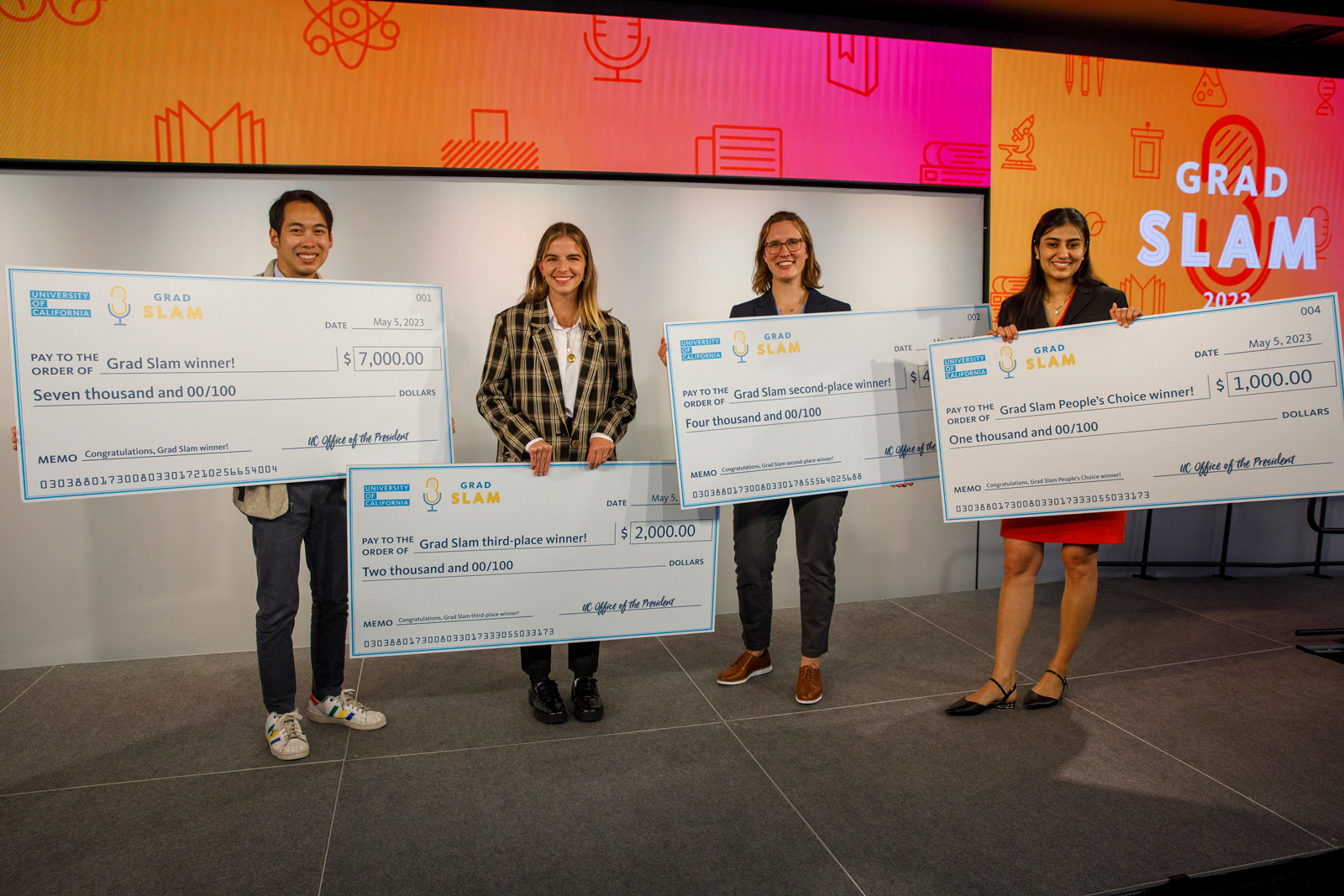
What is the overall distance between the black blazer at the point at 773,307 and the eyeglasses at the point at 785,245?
5.7 inches

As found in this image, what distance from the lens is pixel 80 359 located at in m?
1.98

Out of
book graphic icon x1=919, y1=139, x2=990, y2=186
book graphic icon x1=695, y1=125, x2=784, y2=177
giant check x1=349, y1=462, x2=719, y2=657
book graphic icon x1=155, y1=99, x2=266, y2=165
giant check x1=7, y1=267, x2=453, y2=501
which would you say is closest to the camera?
giant check x1=7, y1=267, x2=453, y2=501

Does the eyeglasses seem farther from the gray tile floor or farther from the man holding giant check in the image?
the gray tile floor

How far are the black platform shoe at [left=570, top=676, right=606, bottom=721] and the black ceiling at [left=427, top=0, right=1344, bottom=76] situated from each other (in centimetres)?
281

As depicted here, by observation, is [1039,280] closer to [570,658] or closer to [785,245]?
[785,245]

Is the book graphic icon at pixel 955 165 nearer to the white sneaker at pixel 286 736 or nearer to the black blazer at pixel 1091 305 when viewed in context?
the black blazer at pixel 1091 305

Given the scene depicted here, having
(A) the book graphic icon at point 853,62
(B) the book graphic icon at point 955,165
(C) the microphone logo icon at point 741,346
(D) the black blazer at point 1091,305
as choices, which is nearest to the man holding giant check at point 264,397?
(C) the microphone logo icon at point 741,346

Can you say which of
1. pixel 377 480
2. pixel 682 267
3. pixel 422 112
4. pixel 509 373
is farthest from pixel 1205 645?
pixel 422 112

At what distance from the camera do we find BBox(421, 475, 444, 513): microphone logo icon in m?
2.19

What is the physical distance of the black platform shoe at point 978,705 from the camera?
8.02ft

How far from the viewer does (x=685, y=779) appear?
2.09 m

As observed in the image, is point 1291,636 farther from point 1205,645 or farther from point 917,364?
point 917,364

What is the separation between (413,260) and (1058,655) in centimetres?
287

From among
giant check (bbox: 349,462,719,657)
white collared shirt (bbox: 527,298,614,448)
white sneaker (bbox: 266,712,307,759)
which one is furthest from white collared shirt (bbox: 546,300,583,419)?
white sneaker (bbox: 266,712,307,759)
